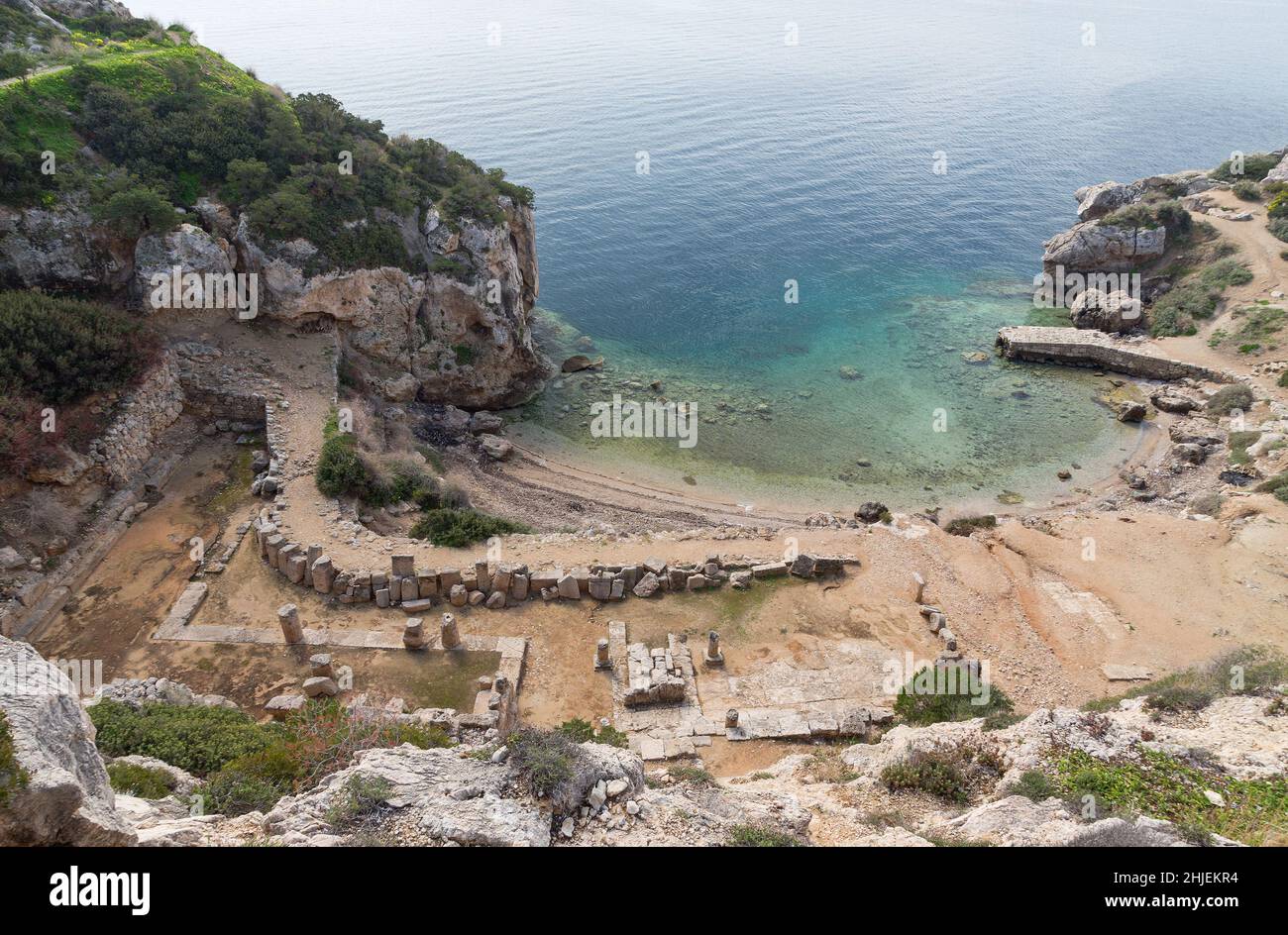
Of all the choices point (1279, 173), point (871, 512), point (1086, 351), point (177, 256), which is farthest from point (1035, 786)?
point (1279, 173)

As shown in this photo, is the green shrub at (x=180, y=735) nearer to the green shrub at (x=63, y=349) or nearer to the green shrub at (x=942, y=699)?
the green shrub at (x=63, y=349)

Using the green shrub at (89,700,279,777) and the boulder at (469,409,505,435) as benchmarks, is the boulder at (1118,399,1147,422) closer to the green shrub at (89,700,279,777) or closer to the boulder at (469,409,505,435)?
the boulder at (469,409,505,435)

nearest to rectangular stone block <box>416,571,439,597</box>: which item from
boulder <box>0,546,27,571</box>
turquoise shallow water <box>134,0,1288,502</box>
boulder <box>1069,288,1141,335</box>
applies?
boulder <box>0,546,27,571</box>

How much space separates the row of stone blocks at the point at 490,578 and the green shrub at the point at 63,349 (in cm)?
751

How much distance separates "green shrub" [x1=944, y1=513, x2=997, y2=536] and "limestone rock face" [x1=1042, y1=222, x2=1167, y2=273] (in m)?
28.6

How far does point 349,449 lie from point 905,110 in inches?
3254

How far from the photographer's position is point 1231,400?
1330 inches

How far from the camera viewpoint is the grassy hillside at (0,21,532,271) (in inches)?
987

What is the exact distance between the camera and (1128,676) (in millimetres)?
18547

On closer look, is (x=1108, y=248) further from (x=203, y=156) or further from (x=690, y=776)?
(x=203, y=156)

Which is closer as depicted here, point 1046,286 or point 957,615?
point 957,615
